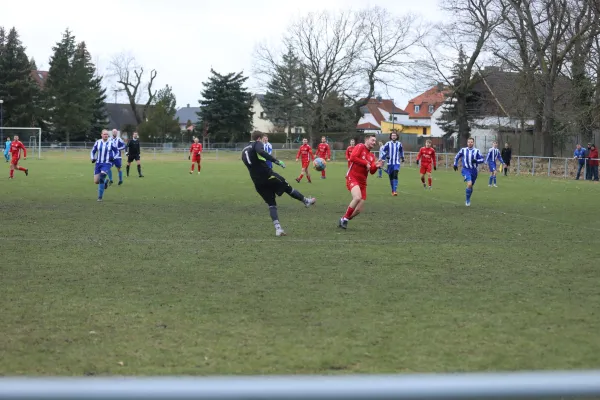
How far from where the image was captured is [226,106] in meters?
88.8

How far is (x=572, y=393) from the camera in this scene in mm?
1726

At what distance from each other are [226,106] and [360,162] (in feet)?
247

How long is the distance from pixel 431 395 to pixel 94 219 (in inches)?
618

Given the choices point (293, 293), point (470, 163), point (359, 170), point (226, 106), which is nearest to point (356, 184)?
point (359, 170)

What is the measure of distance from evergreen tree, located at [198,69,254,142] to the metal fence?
87442 millimetres

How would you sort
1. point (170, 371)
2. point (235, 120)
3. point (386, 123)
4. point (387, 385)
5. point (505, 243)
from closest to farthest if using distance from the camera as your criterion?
1. point (387, 385)
2. point (170, 371)
3. point (505, 243)
4. point (235, 120)
5. point (386, 123)

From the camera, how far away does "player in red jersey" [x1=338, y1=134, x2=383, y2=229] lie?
14.6 m

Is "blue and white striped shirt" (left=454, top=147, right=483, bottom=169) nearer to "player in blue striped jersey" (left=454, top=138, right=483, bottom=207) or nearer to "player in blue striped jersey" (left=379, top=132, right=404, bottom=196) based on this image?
"player in blue striped jersey" (left=454, top=138, right=483, bottom=207)

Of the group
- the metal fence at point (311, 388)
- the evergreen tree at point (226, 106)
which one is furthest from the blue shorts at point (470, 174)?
the evergreen tree at point (226, 106)

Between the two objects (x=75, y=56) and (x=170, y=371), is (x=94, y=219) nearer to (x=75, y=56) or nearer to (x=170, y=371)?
(x=170, y=371)

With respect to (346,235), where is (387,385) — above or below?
above

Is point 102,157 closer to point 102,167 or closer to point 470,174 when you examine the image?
point 102,167

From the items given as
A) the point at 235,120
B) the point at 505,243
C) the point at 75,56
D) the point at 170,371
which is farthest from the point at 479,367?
the point at 75,56

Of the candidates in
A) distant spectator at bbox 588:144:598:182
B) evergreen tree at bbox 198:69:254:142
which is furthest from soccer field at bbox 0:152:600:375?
evergreen tree at bbox 198:69:254:142
